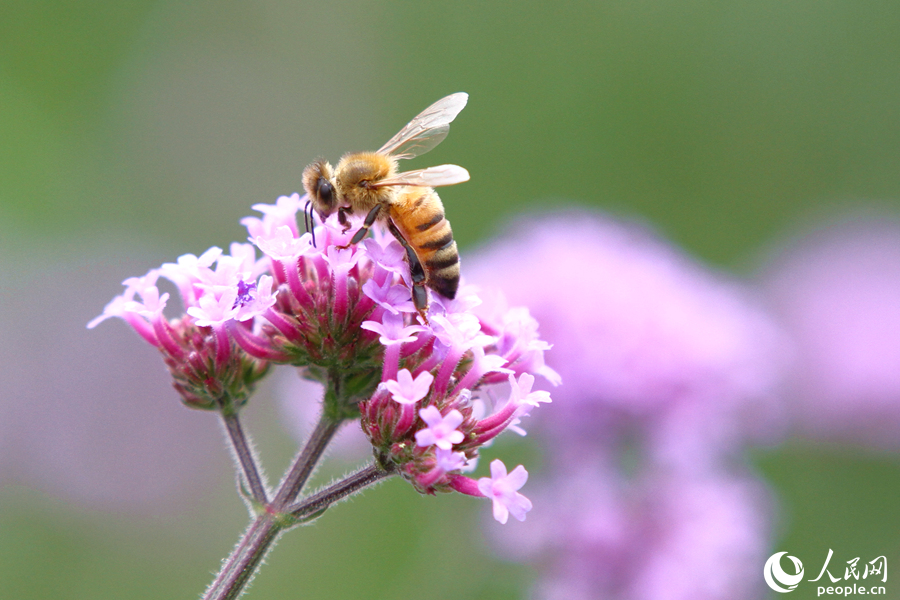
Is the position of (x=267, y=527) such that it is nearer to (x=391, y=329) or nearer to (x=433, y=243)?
(x=391, y=329)

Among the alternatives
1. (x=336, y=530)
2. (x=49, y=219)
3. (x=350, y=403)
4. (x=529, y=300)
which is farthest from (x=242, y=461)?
(x=49, y=219)

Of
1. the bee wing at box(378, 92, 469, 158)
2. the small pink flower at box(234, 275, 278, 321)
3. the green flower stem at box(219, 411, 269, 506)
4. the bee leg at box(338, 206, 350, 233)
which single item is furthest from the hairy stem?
the bee wing at box(378, 92, 469, 158)

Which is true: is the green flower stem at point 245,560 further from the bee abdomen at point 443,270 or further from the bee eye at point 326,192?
the bee eye at point 326,192

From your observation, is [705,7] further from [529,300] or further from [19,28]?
[19,28]

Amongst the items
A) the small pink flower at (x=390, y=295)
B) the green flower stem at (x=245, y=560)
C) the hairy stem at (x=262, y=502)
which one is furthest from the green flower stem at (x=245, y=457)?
the small pink flower at (x=390, y=295)

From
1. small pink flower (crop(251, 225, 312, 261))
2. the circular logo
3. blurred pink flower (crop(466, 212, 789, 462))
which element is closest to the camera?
small pink flower (crop(251, 225, 312, 261))

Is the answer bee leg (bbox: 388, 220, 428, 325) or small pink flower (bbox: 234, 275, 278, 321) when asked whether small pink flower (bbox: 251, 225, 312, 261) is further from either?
bee leg (bbox: 388, 220, 428, 325)
